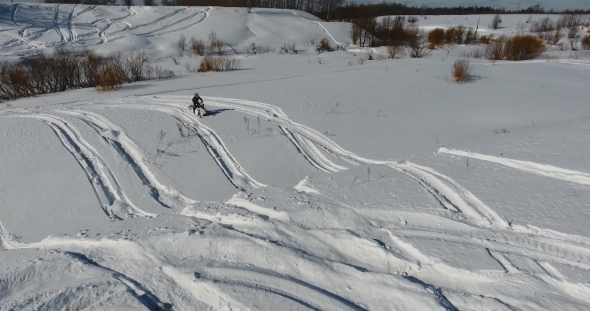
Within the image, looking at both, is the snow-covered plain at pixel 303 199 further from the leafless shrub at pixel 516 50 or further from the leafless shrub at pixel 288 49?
the leafless shrub at pixel 288 49

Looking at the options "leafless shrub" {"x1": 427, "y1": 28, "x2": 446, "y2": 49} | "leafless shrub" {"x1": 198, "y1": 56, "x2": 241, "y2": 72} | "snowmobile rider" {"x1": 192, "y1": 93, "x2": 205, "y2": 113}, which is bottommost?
"snowmobile rider" {"x1": 192, "y1": 93, "x2": 205, "y2": 113}

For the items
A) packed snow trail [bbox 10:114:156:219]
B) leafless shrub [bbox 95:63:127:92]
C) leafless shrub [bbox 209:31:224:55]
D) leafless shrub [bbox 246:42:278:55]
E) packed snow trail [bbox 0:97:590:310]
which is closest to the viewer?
packed snow trail [bbox 0:97:590:310]

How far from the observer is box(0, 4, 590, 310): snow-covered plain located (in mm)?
2520

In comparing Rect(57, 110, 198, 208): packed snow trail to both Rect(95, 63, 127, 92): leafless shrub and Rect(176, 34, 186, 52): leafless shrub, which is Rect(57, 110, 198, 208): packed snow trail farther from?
Rect(176, 34, 186, 52): leafless shrub

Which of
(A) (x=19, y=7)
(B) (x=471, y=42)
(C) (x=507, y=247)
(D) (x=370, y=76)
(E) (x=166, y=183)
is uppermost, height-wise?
(A) (x=19, y=7)

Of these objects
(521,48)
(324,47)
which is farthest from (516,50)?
(324,47)

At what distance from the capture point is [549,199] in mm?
3238

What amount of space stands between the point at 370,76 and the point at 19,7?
3088cm

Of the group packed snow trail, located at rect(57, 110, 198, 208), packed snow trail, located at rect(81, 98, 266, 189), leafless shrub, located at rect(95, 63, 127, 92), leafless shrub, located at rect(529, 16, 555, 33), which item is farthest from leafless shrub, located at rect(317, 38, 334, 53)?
leafless shrub, located at rect(529, 16, 555, 33)

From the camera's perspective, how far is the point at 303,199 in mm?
3619

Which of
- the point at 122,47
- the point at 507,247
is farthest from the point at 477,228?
the point at 122,47

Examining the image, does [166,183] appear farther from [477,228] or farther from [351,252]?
[477,228]

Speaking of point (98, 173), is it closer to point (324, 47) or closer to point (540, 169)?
point (540, 169)

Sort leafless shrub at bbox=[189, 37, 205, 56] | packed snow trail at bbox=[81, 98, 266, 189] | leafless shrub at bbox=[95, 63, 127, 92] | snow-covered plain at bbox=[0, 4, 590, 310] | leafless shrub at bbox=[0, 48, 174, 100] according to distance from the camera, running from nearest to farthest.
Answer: snow-covered plain at bbox=[0, 4, 590, 310]
packed snow trail at bbox=[81, 98, 266, 189]
leafless shrub at bbox=[95, 63, 127, 92]
leafless shrub at bbox=[0, 48, 174, 100]
leafless shrub at bbox=[189, 37, 205, 56]
